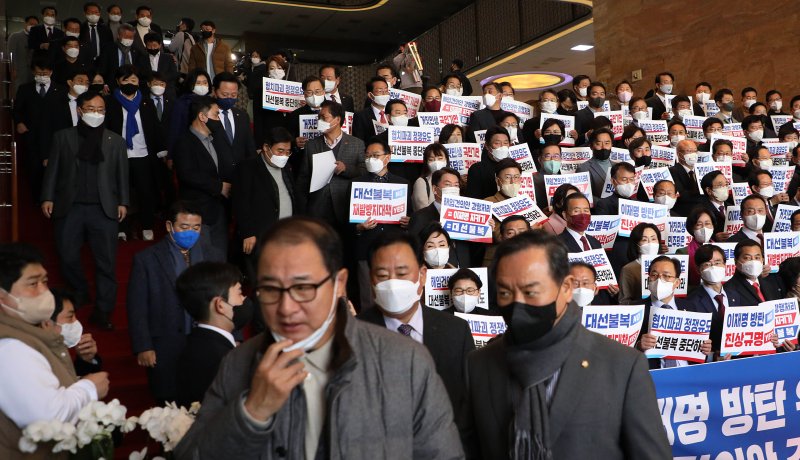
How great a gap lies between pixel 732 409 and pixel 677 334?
1.33 meters

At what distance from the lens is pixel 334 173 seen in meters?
6.79

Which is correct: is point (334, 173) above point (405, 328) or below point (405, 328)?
above

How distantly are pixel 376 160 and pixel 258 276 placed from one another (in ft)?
16.4

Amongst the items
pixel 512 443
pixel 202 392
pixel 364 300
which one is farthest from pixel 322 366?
pixel 364 300

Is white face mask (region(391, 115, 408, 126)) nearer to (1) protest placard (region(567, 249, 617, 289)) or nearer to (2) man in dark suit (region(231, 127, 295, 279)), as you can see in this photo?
(2) man in dark suit (region(231, 127, 295, 279))

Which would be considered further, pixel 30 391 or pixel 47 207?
pixel 47 207

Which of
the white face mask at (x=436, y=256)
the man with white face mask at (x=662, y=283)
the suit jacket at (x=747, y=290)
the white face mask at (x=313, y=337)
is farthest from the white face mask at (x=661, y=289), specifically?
the white face mask at (x=313, y=337)

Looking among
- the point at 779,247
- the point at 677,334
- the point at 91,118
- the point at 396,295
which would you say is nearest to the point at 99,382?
the point at 396,295

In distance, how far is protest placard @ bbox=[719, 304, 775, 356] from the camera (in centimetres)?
517

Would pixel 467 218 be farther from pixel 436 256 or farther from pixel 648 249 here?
pixel 648 249

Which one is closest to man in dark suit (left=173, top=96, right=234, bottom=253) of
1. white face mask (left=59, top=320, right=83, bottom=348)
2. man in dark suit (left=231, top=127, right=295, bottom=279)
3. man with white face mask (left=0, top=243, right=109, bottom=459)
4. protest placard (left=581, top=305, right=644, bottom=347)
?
man in dark suit (left=231, top=127, right=295, bottom=279)

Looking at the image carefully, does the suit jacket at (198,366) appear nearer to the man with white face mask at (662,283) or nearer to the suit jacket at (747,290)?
the man with white face mask at (662,283)

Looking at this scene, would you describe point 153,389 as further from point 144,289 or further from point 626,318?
point 626,318

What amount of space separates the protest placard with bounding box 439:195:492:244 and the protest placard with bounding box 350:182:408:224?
403 mm
